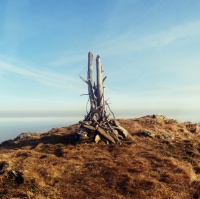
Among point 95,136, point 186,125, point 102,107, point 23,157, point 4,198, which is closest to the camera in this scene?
point 4,198

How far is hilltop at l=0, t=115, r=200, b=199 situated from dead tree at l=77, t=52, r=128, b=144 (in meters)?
1.11

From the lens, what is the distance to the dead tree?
28422 millimetres

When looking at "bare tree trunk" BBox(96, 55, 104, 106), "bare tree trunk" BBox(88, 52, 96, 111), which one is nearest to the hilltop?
"bare tree trunk" BBox(88, 52, 96, 111)

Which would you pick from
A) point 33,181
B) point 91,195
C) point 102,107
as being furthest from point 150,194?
point 102,107

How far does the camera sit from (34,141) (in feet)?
104

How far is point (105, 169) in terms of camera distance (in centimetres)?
2006

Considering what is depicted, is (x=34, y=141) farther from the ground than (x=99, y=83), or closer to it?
closer to it

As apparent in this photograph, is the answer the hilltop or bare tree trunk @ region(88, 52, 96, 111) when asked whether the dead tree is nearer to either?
bare tree trunk @ region(88, 52, 96, 111)

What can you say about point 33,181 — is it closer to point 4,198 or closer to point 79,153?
point 4,198

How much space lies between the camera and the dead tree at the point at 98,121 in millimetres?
28422

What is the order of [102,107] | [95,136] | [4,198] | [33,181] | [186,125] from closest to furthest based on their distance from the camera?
[4,198] < [33,181] < [95,136] < [102,107] < [186,125]

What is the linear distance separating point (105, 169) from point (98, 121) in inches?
451

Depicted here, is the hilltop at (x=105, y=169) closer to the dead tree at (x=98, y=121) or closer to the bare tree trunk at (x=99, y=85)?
the dead tree at (x=98, y=121)

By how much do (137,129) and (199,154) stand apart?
30.8ft
